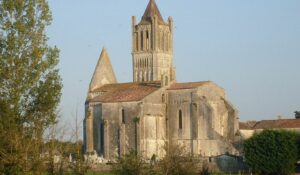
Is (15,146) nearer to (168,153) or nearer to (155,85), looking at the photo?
(168,153)

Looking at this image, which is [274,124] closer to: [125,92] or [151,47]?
[125,92]

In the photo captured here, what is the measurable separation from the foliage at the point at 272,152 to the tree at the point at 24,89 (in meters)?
27.9

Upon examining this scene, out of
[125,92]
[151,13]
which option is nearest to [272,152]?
[125,92]

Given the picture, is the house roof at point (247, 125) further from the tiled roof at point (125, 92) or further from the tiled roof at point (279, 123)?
the tiled roof at point (125, 92)

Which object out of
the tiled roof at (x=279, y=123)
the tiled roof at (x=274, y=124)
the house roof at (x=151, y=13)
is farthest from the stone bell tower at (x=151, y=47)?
the tiled roof at (x=279, y=123)

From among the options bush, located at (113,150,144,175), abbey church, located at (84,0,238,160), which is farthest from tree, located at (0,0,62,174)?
abbey church, located at (84,0,238,160)

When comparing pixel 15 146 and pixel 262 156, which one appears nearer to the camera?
pixel 15 146

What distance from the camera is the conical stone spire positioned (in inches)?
3127

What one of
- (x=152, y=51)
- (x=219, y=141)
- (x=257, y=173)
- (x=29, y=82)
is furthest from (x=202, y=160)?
(x=152, y=51)

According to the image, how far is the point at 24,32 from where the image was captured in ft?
96.2

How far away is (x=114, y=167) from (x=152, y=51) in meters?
60.4

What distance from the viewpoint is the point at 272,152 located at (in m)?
54.0

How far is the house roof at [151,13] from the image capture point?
323ft

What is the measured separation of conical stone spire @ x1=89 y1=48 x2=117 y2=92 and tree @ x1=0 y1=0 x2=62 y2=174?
48191 mm
